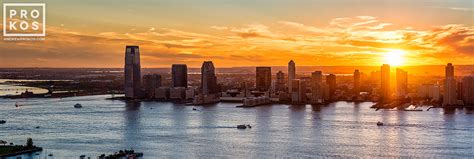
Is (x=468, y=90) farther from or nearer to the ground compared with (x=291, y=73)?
nearer to the ground

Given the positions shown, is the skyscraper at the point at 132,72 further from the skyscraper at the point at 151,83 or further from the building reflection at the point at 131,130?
the building reflection at the point at 131,130

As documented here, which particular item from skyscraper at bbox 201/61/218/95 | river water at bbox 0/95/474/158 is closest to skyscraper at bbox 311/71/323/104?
skyscraper at bbox 201/61/218/95

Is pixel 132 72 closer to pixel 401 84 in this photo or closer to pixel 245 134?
pixel 401 84

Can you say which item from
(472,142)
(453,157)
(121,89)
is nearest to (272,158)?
(453,157)

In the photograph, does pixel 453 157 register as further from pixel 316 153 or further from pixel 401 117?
pixel 401 117

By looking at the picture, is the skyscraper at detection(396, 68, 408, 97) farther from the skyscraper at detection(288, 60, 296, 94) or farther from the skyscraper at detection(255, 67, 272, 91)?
the skyscraper at detection(255, 67, 272, 91)

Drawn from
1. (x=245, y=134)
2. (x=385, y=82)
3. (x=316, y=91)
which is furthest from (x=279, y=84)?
(x=245, y=134)
